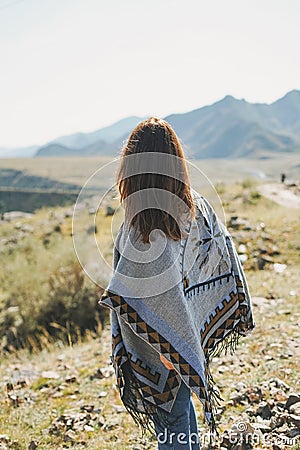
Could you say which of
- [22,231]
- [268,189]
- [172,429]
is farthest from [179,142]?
[22,231]

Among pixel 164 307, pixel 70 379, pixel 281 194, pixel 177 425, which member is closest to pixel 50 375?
pixel 70 379

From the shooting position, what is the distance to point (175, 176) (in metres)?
2.30

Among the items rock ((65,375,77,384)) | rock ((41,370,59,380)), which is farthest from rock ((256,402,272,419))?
rock ((41,370,59,380))

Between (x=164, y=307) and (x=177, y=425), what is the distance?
0.56 metres

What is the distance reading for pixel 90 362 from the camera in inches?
213

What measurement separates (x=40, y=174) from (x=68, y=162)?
96.2 ft

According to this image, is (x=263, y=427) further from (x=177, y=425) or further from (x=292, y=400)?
(x=177, y=425)

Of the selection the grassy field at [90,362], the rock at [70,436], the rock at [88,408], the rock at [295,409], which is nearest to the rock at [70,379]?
the grassy field at [90,362]

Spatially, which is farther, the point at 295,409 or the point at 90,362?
the point at 90,362

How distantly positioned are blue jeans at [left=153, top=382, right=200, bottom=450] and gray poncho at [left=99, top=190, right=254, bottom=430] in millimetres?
42

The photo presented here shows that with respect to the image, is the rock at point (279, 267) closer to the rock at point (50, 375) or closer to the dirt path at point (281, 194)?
the rock at point (50, 375)

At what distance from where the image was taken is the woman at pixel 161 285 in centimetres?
228

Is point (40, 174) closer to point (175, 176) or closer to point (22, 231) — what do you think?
point (22, 231)

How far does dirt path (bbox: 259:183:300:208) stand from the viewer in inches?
631
